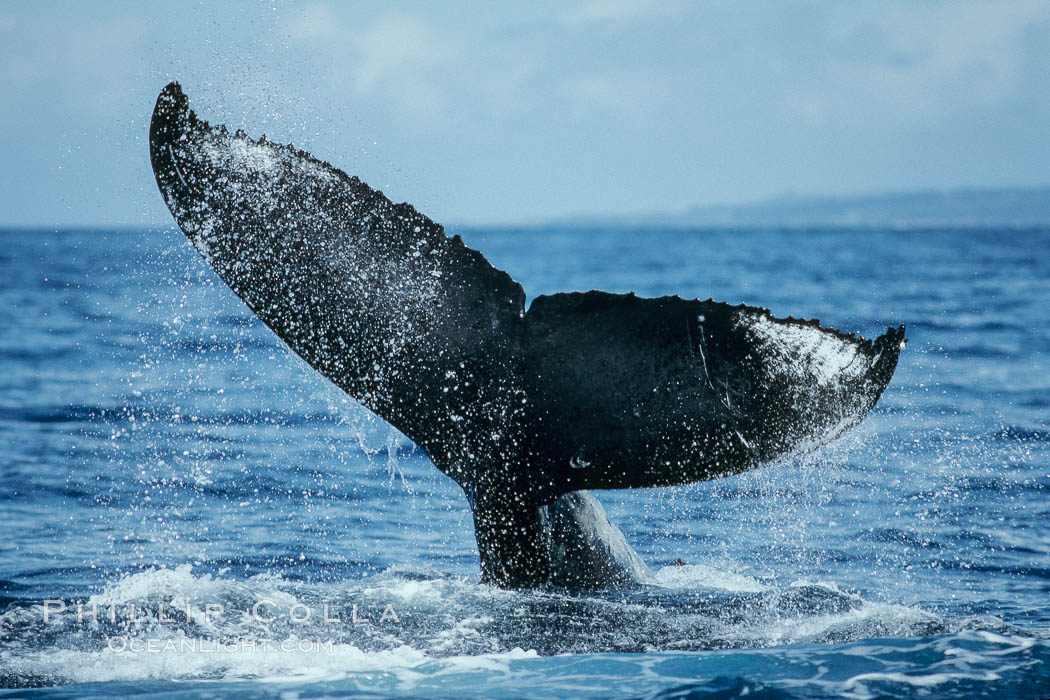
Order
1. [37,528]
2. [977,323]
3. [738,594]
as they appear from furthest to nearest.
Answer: [977,323], [37,528], [738,594]

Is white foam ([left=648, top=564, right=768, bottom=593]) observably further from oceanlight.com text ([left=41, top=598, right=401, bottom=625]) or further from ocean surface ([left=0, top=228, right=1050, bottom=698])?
oceanlight.com text ([left=41, top=598, right=401, bottom=625])

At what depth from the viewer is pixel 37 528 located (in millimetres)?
7594

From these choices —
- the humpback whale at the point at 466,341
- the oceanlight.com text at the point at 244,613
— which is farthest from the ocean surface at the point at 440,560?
the humpback whale at the point at 466,341

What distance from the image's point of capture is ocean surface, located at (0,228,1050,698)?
463cm

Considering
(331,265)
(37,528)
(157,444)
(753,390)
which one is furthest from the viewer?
(157,444)

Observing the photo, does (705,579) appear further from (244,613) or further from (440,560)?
(244,613)

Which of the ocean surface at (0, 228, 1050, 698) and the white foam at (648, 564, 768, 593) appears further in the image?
the white foam at (648, 564, 768, 593)

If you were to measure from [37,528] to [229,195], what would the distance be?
4.18 metres

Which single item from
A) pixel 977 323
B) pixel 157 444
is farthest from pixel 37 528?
pixel 977 323

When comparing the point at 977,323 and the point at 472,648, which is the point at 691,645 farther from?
the point at 977,323

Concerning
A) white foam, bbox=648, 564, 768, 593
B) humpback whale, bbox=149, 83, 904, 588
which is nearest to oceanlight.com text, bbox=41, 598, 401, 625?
humpback whale, bbox=149, 83, 904, 588

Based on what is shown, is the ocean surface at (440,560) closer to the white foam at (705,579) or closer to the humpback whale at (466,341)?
the white foam at (705,579)

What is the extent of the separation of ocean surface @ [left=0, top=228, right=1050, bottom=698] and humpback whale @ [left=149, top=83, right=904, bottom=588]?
2.77 ft

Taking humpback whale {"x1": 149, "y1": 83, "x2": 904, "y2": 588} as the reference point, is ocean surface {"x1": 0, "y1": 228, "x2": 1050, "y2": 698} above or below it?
below
